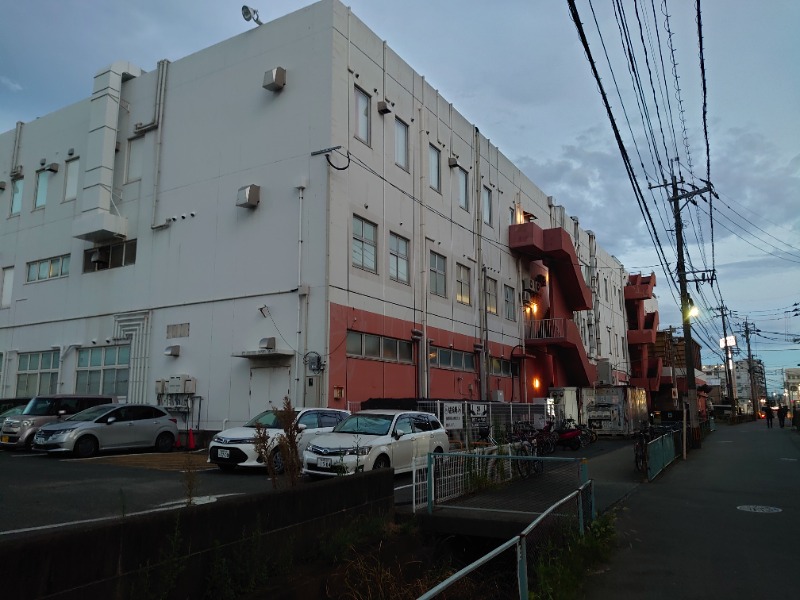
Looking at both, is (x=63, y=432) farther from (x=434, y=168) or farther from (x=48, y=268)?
(x=434, y=168)

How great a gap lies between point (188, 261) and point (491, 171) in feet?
53.9

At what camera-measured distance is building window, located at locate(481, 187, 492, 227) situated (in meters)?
30.7

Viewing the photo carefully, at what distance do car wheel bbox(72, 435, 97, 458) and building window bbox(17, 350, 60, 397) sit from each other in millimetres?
10411

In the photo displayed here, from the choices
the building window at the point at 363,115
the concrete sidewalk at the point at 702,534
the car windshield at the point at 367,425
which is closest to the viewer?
the concrete sidewalk at the point at 702,534

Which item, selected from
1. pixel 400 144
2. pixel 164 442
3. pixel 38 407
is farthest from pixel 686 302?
pixel 38 407

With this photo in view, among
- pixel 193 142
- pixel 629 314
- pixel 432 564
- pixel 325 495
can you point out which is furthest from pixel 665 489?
pixel 629 314

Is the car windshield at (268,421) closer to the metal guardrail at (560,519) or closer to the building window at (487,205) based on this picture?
the metal guardrail at (560,519)

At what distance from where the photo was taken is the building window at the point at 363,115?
859 inches

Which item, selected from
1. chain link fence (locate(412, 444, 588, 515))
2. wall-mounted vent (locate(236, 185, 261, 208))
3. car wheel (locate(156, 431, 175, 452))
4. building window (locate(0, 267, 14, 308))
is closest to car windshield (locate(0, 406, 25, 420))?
car wheel (locate(156, 431, 175, 452))

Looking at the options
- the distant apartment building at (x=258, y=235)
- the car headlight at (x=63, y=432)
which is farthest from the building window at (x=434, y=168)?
the car headlight at (x=63, y=432)

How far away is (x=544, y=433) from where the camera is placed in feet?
65.7

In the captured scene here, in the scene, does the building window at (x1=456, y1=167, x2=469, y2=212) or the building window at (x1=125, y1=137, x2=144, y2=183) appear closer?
the building window at (x1=125, y1=137, x2=144, y2=183)

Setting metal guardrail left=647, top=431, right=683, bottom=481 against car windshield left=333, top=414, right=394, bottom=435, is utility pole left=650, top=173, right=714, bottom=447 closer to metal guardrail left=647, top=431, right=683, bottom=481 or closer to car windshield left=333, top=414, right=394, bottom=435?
metal guardrail left=647, top=431, right=683, bottom=481

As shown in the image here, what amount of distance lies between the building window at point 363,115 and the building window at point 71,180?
45.8 feet
